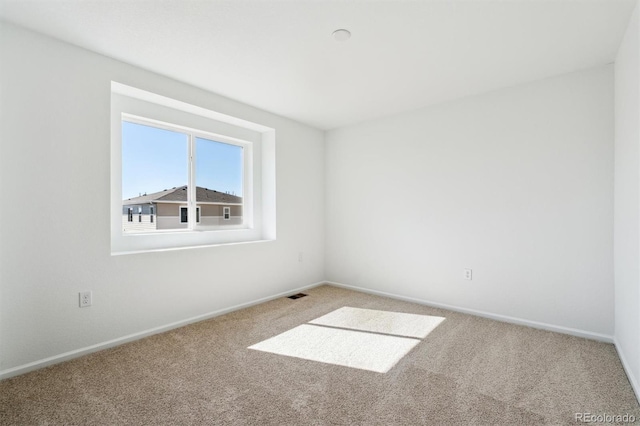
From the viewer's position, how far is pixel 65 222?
2.33 m

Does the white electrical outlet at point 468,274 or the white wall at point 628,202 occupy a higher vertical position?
the white wall at point 628,202

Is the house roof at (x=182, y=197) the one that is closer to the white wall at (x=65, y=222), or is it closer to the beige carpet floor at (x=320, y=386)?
the white wall at (x=65, y=222)

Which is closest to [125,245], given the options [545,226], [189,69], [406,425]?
[189,69]

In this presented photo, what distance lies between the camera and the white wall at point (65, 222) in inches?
82.9

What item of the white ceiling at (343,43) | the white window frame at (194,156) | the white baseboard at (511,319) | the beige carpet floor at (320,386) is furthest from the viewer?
the white window frame at (194,156)

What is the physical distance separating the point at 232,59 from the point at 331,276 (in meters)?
3.25

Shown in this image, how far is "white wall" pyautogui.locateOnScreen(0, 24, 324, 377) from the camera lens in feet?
6.91

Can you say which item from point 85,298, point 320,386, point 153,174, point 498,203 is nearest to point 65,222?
point 85,298

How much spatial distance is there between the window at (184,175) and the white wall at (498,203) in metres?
1.37

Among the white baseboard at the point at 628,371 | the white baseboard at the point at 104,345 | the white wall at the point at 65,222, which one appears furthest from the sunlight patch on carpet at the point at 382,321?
the white wall at the point at 65,222

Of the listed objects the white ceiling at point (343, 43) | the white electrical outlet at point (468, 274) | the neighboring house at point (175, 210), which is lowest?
the white electrical outlet at point (468, 274)

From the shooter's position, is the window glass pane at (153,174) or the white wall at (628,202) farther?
the window glass pane at (153,174)

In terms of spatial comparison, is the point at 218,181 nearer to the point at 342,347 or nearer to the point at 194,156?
the point at 194,156

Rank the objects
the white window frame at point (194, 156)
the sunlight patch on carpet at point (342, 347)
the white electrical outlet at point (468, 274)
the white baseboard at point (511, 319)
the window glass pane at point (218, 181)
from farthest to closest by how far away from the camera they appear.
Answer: the window glass pane at point (218, 181)
the white electrical outlet at point (468, 274)
the white window frame at point (194, 156)
the white baseboard at point (511, 319)
the sunlight patch on carpet at point (342, 347)
